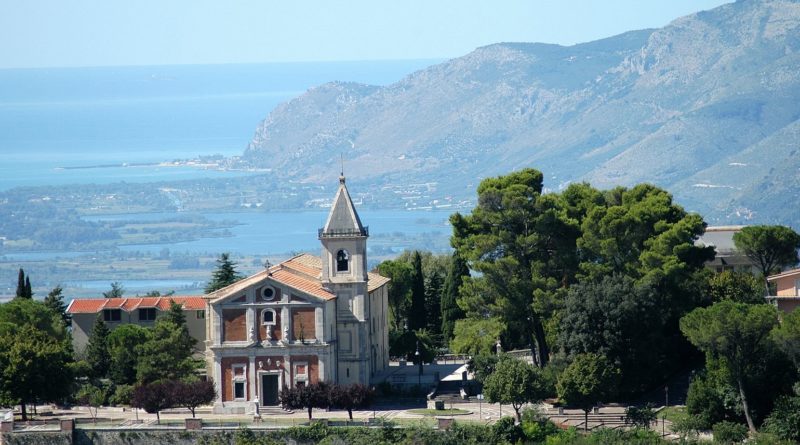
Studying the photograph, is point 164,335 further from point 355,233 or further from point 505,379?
point 505,379

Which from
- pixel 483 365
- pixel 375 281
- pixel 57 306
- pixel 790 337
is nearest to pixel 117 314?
pixel 57 306

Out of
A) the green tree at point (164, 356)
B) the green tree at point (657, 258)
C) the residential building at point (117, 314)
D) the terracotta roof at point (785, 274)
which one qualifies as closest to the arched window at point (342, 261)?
the green tree at point (164, 356)

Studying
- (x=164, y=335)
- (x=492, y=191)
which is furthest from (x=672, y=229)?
(x=164, y=335)

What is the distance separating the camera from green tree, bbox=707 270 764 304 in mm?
78812

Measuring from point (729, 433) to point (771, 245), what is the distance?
1730 centimetres

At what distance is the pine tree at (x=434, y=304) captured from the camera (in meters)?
93.7

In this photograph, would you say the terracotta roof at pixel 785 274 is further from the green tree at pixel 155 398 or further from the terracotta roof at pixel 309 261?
the green tree at pixel 155 398

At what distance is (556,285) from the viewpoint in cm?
7906

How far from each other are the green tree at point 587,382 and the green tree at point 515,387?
89 cm

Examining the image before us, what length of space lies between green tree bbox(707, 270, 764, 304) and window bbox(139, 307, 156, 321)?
2474 centimetres

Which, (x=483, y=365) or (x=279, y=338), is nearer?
(x=279, y=338)

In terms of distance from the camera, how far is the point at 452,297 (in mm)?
90688

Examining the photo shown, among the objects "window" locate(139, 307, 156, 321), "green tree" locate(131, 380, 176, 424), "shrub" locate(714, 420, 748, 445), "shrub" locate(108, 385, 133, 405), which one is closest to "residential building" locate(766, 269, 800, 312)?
"shrub" locate(714, 420, 748, 445)

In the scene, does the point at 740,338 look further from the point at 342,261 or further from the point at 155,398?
the point at 155,398
